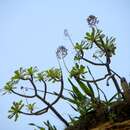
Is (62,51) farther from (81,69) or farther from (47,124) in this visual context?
(47,124)

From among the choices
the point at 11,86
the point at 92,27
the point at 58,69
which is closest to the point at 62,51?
the point at 58,69

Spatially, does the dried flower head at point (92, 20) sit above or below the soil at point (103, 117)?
above

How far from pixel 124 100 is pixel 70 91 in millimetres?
1153

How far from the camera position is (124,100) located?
4.61 meters

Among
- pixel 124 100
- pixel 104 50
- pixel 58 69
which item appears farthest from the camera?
pixel 58 69

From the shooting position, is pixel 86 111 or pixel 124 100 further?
pixel 86 111

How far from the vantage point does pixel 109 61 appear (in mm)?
4844

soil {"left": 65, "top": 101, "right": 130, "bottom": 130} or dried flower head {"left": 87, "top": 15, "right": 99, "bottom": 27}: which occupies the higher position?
dried flower head {"left": 87, "top": 15, "right": 99, "bottom": 27}

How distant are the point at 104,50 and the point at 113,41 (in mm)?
208

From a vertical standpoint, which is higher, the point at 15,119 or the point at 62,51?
the point at 62,51

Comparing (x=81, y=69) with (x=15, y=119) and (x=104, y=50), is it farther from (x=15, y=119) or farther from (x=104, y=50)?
(x=15, y=119)

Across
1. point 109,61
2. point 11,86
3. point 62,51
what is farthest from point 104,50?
point 11,86

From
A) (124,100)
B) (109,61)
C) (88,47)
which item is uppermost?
(88,47)

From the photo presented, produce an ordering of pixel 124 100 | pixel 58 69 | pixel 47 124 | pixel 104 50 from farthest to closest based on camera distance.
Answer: pixel 47 124, pixel 58 69, pixel 104 50, pixel 124 100
